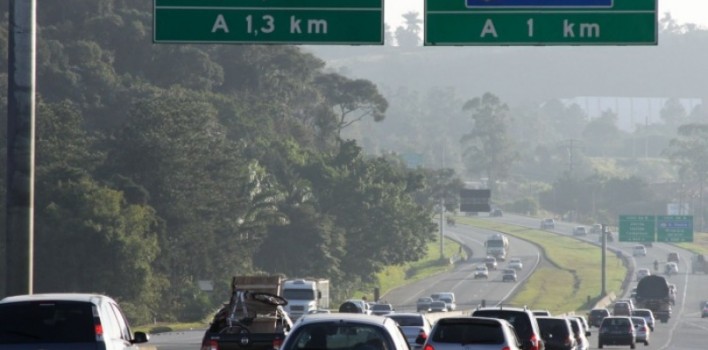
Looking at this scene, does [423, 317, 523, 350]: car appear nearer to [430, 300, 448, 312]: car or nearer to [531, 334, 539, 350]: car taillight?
[531, 334, 539, 350]: car taillight

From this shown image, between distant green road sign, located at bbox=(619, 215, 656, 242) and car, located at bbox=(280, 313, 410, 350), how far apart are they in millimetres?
119840

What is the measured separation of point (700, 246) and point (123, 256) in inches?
4896

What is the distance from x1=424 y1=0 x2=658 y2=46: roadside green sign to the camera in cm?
2616

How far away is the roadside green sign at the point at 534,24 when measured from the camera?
2616 cm

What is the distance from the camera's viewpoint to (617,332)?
58.8m

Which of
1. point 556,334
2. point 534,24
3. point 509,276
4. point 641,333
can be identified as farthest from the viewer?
point 509,276

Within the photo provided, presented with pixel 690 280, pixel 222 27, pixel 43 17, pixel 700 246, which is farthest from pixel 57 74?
pixel 700 246

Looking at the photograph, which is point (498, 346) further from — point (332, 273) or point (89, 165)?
point (332, 273)

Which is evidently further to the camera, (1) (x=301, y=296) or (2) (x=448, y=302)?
(2) (x=448, y=302)

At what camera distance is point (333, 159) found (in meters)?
126

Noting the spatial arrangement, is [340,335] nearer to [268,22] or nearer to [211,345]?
[211,345]

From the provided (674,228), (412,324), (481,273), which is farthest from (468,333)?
(481,273)

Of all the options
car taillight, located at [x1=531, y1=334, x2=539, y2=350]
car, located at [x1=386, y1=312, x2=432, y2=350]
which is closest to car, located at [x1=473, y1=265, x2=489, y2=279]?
car, located at [x1=386, y1=312, x2=432, y2=350]

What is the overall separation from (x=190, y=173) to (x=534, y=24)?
71.9 m
